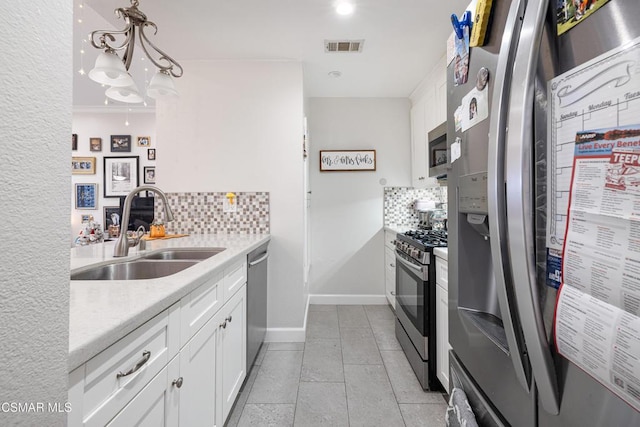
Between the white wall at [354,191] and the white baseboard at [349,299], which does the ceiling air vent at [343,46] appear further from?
the white baseboard at [349,299]

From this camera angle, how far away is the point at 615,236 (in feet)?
1.23

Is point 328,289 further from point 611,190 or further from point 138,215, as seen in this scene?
point 611,190

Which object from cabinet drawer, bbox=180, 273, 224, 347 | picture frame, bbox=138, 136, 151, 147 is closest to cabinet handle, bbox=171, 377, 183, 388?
cabinet drawer, bbox=180, 273, 224, 347

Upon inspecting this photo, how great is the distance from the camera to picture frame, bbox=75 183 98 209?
4234 mm

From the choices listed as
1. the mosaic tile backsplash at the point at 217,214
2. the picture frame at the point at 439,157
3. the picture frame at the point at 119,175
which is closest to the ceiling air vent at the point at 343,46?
the picture frame at the point at 439,157

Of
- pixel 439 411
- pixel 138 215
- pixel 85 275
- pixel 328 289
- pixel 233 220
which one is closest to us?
pixel 85 275

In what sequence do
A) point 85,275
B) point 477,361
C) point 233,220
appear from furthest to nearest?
point 233,220 → point 85,275 → point 477,361

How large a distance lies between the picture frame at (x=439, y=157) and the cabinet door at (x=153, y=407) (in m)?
2.24

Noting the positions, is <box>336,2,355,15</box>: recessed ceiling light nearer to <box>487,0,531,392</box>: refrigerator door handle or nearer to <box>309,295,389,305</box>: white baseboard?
<box>487,0,531,392</box>: refrigerator door handle

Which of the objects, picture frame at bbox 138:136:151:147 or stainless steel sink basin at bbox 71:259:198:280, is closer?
stainless steel sink basin at bbox 71:259:198:280

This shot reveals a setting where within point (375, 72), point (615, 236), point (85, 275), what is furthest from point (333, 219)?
point (615, 236)

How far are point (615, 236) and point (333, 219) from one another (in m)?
3.17

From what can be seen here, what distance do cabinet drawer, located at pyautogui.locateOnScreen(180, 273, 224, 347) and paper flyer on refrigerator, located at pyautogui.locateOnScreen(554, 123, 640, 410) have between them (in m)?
1.06

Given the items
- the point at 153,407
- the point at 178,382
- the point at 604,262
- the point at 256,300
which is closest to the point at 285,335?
the point at 256,300
